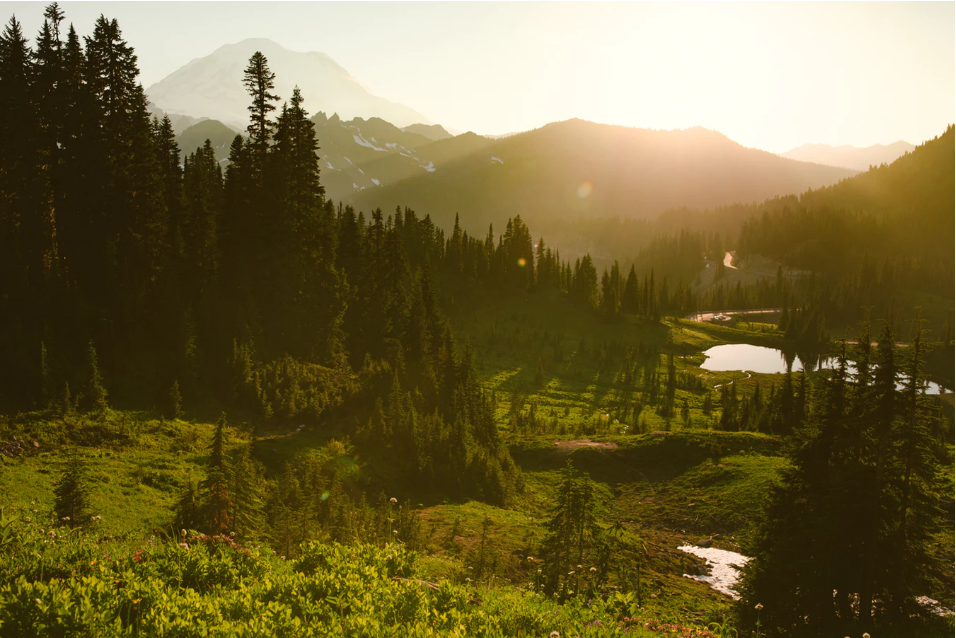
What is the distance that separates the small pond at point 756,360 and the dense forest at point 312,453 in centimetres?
6240

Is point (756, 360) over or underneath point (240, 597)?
underneath

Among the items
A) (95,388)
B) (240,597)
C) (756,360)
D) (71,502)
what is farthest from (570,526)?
(756,360)

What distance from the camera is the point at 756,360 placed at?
412 ft

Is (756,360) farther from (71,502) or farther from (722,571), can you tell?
(71,502)

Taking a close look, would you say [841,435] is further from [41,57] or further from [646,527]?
[41,57]

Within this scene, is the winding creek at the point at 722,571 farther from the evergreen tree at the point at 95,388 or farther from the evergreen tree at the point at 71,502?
the evergreen tree at the point at 95,388

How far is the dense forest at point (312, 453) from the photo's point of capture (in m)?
9.65

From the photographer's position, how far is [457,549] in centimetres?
2072

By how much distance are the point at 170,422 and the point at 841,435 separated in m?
27.4

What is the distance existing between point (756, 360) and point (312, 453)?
12259cm

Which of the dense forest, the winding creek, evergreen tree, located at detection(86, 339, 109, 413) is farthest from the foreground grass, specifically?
the winding creek

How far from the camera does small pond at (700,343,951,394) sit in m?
113

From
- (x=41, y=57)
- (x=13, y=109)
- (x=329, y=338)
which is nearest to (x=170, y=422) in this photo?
(x=329, y=338)

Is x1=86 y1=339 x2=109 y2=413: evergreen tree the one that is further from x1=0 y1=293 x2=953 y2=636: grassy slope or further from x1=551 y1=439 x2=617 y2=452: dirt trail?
x1=551 y1=439 x2=617 y2=452: dirt trail
